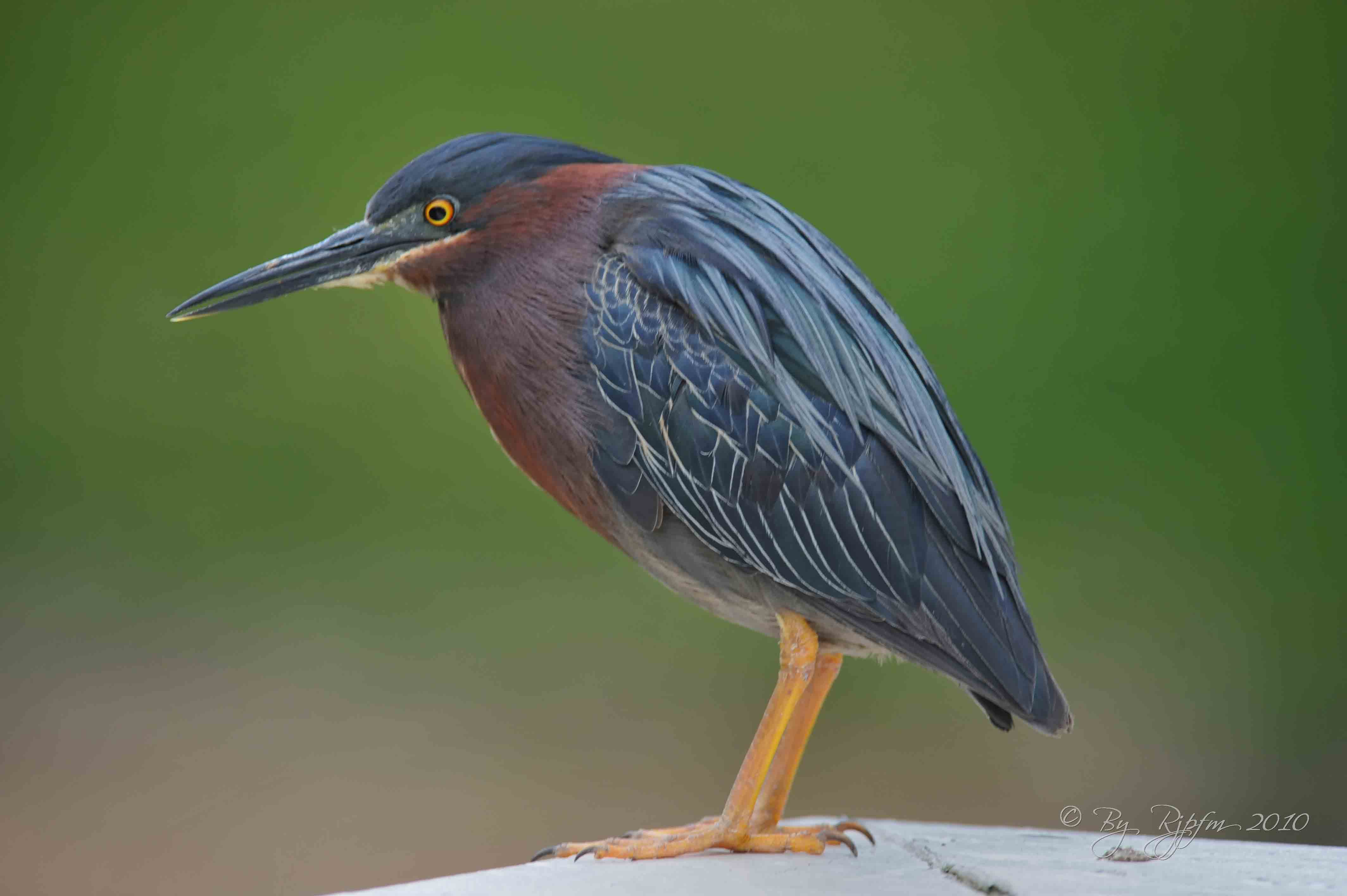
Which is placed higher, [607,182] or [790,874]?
[607,182]

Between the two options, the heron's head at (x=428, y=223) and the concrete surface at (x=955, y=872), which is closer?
the concrete surface at (x=955, y=872)

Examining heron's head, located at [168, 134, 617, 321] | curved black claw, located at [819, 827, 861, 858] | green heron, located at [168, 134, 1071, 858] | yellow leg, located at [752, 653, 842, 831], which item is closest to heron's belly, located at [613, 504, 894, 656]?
green heron, located at [168, 134, 1071, 858]

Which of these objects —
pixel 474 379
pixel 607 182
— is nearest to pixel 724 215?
pixel 607 182

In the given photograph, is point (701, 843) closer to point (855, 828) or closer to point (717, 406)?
point (855, 828)

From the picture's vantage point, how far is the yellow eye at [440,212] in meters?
1.86

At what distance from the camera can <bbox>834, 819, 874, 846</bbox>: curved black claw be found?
199cm

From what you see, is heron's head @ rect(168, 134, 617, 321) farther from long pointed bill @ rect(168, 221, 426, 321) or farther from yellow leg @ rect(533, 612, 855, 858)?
yellow leg @ rect(533, 612, 855, 858)

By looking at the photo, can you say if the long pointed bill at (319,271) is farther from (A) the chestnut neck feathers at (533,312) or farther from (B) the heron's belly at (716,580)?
(B) the heron's belly at (716,580)

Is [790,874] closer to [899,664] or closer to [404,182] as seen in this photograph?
[404,182]

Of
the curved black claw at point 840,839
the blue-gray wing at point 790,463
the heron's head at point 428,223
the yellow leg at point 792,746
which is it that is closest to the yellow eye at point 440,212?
the heron's head at point 428,223

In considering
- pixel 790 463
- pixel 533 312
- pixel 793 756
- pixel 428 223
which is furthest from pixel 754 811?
pixel 428 223

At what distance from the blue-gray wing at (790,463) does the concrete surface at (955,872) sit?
242 millimetres

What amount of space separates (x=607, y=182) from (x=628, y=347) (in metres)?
0.29

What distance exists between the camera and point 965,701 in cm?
384
